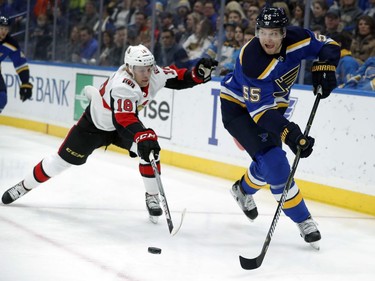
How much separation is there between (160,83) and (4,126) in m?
5.31

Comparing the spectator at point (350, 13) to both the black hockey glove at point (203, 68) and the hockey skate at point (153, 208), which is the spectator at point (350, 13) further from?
the hockey skate at point (153, 208)

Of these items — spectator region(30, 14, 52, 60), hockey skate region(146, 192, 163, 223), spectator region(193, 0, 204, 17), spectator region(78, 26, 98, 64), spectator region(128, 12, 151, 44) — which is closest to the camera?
hockey skate region(146, 192, 163, 223)

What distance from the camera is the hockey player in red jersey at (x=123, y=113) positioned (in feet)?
13.3

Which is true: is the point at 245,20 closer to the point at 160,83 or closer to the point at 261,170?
the point at 160,83

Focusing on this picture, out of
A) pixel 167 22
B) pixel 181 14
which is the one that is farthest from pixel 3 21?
pixel 181 14

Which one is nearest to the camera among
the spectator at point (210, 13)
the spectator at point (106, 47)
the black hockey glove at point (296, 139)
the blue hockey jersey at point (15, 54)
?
the black hockey glove at point (296, 139)

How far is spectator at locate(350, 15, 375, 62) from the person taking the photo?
5398 millimetres

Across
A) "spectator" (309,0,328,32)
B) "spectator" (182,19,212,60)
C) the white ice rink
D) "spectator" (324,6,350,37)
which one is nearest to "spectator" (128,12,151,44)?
"spectator" (182,19,212,60)

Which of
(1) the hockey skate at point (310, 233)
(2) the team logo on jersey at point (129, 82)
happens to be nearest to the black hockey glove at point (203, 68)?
(2) the team logo on jersey at point (129, 82)

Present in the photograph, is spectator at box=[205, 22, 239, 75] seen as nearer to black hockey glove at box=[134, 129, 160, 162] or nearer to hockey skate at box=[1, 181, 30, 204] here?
hockey skate at box=[1, 181, 30, 204]

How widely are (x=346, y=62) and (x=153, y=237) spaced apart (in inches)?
88.9

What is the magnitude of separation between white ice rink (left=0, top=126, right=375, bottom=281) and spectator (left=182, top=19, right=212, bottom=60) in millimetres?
1364

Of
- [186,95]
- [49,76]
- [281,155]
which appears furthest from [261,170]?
[49,76]

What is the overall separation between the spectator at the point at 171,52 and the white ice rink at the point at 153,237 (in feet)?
4.69
